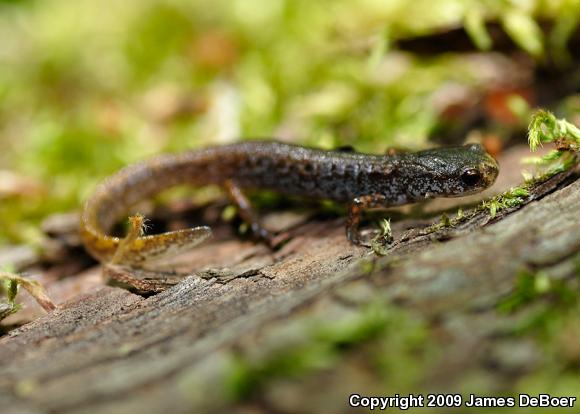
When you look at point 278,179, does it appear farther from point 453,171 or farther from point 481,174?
point 481,174

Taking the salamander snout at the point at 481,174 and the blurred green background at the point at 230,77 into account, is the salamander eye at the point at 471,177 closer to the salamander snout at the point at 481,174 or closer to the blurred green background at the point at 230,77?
the salamander snout at the point at 481,174

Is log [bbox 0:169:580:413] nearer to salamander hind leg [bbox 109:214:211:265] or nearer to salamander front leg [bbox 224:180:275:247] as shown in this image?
salamander hind leg [bbox 109:214:211:265]

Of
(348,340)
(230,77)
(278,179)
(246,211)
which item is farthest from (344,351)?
(230,77)

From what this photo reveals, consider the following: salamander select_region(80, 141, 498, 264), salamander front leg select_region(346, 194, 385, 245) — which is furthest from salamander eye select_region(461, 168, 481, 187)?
salamander front leg select_region(346, 194, 385, 245)

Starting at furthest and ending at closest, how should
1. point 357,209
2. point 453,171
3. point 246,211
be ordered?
point 246,211 → point 357,209 → point 453,171

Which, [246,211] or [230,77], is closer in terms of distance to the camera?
[246,211]

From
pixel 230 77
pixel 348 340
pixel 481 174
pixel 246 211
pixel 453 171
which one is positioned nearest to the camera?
pixel 348 340
